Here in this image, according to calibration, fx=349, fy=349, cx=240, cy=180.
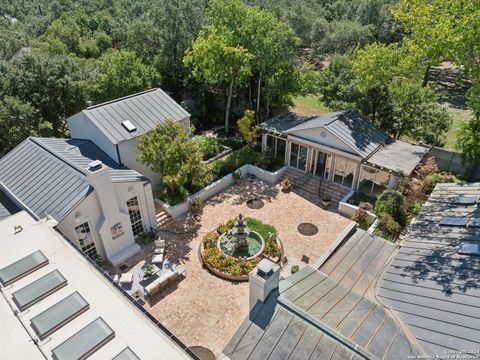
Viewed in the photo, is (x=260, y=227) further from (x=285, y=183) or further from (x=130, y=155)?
(x=130, y=155)

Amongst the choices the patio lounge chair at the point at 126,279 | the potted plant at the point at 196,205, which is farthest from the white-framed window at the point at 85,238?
the potted plant at the point at 196,205

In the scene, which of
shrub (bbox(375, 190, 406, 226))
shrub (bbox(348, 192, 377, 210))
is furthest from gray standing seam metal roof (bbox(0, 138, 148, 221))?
shrub (bbox(375, 190, 406, 226))

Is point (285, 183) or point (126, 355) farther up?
point (126, 355)

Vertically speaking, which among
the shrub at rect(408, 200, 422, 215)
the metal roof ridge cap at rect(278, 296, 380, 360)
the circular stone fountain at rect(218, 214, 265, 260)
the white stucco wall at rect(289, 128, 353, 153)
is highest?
the metal roof ridge cap at rect(278, 296, 380, 360)

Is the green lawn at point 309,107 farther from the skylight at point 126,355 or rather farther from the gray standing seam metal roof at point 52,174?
the skylight at point 126,355

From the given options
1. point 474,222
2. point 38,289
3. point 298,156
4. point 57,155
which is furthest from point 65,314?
point 298,156

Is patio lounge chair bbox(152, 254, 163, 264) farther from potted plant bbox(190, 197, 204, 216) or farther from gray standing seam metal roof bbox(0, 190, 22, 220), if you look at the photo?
gray standing seam metal roof bbox(0, 190, 22, 220)

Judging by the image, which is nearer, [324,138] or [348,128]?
[324,138]

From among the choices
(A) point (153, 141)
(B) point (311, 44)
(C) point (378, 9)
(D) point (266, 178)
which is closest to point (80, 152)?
(A) point (153, 141)
